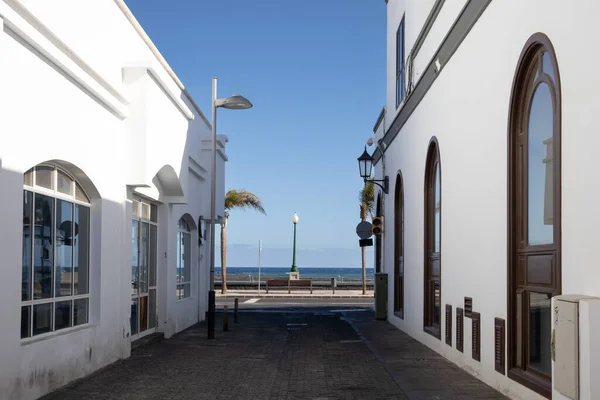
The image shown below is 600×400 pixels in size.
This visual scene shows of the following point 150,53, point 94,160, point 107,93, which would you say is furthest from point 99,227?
point 150,53

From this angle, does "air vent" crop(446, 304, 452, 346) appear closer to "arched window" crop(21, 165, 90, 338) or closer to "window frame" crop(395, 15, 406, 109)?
"arched window" crop(21, 165, 90, 338)

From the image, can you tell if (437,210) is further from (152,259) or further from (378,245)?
(378,245)

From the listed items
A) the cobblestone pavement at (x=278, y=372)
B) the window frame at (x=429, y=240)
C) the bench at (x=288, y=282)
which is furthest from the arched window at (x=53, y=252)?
the bench at (x=288, y=282)

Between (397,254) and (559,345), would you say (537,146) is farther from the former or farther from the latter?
(397,254)

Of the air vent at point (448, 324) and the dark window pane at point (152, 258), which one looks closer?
the air vent at point (448, 324)

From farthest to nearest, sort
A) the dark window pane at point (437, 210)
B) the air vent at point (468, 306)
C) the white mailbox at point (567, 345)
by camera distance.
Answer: the dark window pane at point (437, 210), the air vent at point (468, 306), the white mailbox at point (567, 345)

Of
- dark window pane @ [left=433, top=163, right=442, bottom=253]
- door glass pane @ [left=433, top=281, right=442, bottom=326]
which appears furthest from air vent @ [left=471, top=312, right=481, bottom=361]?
dark window pane @ [left=433, top=163, right=442, bottom=253]

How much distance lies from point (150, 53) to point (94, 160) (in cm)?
468

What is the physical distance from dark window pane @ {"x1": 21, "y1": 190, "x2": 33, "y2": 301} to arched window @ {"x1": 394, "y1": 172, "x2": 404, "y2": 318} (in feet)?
39.4

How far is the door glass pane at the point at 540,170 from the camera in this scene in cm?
847

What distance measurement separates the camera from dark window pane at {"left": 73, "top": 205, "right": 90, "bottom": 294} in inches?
467

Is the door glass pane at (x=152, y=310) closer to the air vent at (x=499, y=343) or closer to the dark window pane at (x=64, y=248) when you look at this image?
the dark window pane at (x=64, y=248)

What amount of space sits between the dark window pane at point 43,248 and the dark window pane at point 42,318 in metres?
0.13

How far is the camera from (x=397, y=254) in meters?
21.2
